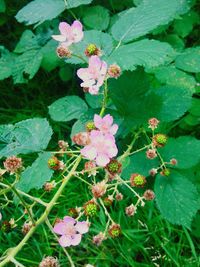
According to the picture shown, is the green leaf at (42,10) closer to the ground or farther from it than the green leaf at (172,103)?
farther from it

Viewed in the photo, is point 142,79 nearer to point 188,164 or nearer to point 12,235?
point 188,164

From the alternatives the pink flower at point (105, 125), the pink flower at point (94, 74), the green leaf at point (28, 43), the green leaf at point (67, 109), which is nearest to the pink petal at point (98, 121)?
the pink flower at point (105, 125)

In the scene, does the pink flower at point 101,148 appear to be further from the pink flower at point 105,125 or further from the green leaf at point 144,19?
the green leaf at point 144,19

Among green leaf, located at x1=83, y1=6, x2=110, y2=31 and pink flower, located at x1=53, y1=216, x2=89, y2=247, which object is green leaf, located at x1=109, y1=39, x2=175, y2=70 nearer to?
pink flower, located at x1=53, y1=216, x2=89, y2=247

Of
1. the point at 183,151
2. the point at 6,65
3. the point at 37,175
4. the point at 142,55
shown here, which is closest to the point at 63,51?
the point at 142,55

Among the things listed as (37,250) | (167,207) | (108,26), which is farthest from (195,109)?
(37,250)

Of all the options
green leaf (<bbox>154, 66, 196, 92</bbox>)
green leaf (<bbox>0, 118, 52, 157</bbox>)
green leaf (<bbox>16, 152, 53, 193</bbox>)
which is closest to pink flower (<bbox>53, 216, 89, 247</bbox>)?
green leaf (<bbox>16, 152, 53, 193</bbox>)
